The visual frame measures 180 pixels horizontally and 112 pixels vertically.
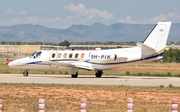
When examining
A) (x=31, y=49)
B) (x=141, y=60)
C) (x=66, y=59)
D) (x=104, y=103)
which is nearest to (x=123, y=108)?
(x=104, y=103)

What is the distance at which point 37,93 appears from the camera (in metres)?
20.4

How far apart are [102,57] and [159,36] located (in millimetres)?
6580

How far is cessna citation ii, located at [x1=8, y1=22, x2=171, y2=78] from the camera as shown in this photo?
1278 inches

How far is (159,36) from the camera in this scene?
3253cm

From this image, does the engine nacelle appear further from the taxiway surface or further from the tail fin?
the tail fin

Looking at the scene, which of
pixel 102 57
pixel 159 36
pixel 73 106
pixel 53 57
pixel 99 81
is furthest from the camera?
pixel 53 57

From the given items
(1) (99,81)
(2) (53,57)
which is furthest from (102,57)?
(2) (53,57)

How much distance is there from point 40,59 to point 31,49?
11240 cm

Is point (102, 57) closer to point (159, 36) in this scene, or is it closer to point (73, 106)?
point (159, 36)

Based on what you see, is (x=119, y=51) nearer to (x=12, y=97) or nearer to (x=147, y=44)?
(x=147, y=44)

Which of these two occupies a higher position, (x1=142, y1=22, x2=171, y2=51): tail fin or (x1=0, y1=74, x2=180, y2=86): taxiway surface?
(x1=142, y1=22, x2=171, y2=51): tail fin

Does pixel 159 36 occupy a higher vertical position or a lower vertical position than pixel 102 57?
higher

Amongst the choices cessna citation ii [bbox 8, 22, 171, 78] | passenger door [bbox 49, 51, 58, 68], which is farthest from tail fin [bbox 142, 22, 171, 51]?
passenger door [bbox 49, 51, 58, 68]

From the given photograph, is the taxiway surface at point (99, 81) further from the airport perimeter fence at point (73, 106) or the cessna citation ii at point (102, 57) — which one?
the airport perimeter fence at point (73, 106)
